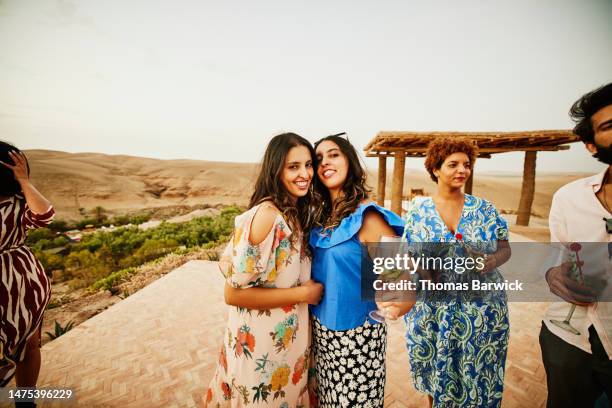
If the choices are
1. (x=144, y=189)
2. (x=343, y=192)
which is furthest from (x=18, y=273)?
(x=144, y=189)

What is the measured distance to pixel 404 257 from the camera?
1.41 m

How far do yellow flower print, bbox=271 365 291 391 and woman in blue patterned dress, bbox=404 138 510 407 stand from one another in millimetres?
1178

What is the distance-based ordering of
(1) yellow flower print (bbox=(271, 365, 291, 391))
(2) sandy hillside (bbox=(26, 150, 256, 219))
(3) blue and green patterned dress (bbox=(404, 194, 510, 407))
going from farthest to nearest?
(2) sandy hillside (bbox=(26, 150, 256, 219))
(3) blue and green patterned dress (bbox=(404, 194, 510, 407))
(1) yellow flower print (bbox=(271, 365, 291, 391))

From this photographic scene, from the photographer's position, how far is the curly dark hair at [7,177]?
7.02 ft

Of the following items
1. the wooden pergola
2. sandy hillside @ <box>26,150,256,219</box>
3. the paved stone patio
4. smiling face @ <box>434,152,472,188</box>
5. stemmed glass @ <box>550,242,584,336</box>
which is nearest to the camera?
stemmed glass @ <box>550,242,584,336</box>

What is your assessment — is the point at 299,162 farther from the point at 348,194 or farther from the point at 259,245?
the point at 259,245

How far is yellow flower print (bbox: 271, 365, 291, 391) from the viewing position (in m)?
1.52

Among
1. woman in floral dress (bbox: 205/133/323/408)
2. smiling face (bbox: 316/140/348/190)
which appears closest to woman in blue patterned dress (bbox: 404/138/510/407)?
smiling face (bbox: 316/140/348/190)

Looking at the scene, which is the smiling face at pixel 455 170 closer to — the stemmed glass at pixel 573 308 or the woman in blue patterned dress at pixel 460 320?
the woman in blue patterned dress at pixel 460 320

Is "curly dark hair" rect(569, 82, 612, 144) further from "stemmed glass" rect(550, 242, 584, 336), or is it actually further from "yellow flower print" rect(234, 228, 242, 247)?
"yellow flower print" rect(234, 228, 242, 247)

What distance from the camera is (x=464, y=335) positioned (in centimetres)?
192

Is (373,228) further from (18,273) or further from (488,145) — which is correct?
(488,145)

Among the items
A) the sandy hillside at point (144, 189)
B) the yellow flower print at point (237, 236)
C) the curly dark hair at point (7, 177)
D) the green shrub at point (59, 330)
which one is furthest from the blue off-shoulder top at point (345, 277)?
the sandy hillside at point (144, 189)

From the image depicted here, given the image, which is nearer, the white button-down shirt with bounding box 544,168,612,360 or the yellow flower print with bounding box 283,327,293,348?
the white button-down shirt with bounding box 544,168,612,360
